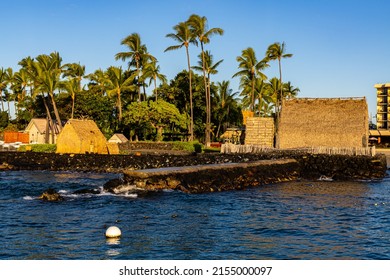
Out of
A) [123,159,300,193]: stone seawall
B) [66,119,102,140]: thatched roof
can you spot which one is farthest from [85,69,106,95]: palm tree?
[123,159,300,193]: stone seawall

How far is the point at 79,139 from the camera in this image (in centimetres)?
4244

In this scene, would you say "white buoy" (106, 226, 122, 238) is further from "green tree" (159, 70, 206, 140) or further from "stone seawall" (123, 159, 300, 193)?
"green tree" (159, 70, 206, 140)

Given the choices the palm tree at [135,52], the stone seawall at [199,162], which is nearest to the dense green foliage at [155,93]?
the palm tree at [135,52]

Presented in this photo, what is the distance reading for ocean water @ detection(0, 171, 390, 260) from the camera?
A: 1267 cm

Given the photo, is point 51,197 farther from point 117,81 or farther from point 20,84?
point 20,84

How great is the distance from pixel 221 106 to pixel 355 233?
201ft

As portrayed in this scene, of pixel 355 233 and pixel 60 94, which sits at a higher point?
pixel 60 94

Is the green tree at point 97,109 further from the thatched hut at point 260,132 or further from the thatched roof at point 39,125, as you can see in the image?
the thatched hut at point 260,132

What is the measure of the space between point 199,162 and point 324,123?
13878mm

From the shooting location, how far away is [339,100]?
45.4 m

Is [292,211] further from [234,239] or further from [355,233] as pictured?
[234,239]

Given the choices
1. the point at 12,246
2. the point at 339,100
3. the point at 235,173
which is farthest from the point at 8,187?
the point at 339,100

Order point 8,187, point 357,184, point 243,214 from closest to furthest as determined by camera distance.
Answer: point 243,214
point 8,187
point 357,184

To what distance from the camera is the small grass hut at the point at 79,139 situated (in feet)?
139
